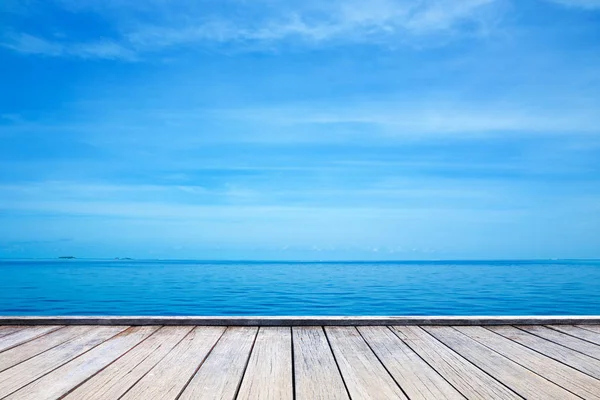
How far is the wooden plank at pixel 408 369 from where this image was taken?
1.94 m

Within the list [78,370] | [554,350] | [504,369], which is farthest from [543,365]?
[78,370]

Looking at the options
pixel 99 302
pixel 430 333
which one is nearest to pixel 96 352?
pixel 430 333

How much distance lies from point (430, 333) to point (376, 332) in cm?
34

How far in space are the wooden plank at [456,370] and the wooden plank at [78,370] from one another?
1.59 metres

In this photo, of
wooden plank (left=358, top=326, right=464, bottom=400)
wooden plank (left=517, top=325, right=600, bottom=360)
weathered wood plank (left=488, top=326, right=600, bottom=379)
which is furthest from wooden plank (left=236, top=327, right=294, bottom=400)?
wooden plank (left=517, top=325, right=600, bottom=360)

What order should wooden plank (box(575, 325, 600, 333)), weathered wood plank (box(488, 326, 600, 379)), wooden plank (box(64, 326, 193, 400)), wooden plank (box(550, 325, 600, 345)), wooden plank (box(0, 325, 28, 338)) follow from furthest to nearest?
wooden plank (box(575, 325, 600, 333)), wooden plank (box(0, 325, 28, 338)), wooden plank (box(550, 325, 600, 345)), weathered wood plank (box(488, 326, 600, 379)), wooden plank (box(64, 326, 193, 400))

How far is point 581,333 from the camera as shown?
3150 mm

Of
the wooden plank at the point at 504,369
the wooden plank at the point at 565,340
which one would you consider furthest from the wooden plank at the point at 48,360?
the wooden plank at the point at 565,340

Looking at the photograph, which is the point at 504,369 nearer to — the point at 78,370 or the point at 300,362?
the point at 300,362

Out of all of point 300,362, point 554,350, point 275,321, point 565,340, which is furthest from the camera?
point 275,321

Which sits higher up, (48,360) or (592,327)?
(592,327)

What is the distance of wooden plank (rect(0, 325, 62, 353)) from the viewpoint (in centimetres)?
278

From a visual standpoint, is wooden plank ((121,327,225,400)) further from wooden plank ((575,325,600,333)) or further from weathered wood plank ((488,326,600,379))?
wooden plank ((575,325,600,333))

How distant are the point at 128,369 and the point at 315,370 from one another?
876 mm
